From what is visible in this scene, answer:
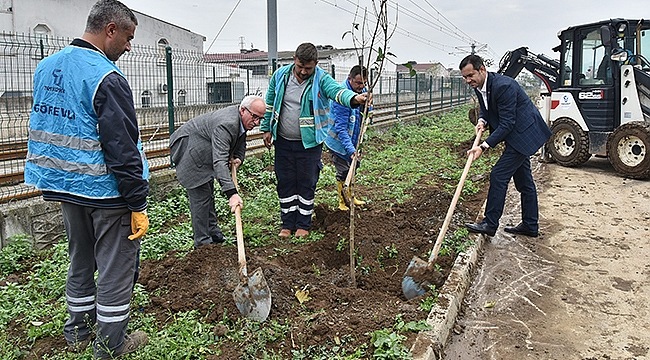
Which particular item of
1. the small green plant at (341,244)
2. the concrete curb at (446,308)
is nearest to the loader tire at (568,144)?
the concrete curb at (446,308)

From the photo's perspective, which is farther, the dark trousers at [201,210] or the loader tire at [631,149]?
the loader tire at [631,149]

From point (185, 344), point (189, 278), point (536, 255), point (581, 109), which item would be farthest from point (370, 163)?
point (185, 344)

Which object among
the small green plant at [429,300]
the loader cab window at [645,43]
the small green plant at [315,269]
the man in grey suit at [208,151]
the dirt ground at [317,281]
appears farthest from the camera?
the loader cab window at [645,43]

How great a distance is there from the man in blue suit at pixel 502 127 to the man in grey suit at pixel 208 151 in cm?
231

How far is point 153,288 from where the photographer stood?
398cm

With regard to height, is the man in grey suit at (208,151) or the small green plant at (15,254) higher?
the man in grey suit at (208,151)

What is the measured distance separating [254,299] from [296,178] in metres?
2.11

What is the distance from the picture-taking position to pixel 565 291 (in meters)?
4.39

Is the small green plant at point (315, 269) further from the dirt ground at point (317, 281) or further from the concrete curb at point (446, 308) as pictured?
the concrete curb at point (446, 308)

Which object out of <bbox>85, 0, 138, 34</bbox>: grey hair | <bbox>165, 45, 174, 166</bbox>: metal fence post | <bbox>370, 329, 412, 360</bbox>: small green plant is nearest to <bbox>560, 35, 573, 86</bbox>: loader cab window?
<bbox>165, 45, 174, 166</bbox>: metal fence post

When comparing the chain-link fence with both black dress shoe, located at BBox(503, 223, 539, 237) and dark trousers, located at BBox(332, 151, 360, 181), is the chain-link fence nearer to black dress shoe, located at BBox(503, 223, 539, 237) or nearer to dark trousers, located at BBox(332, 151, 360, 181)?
dark trousers, located at BBox(332, 151, 360, 181)

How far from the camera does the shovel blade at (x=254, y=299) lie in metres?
3.43

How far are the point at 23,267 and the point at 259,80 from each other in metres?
11.1

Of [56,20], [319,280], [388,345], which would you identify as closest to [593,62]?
[319,280]
